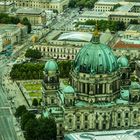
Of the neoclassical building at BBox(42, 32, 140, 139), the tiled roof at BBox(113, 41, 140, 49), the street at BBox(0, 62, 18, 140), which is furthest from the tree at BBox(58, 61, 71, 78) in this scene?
the neoclassical building at BBox(42, 32, 140, 139)

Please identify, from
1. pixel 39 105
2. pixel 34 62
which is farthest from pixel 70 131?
pixel 34 62

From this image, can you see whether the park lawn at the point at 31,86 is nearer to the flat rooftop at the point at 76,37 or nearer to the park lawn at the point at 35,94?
the park lawn at the point at 35,94

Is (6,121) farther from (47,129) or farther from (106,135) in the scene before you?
(106,135)

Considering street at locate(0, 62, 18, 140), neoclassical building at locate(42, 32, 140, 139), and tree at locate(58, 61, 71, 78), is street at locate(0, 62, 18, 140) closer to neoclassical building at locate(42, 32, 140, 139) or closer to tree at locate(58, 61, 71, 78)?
neoclassical building at locate(42, 32, 140, 139)

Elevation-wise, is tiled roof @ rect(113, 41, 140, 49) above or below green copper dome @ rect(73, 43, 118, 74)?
below

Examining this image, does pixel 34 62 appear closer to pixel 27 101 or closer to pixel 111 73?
pixel 27 101

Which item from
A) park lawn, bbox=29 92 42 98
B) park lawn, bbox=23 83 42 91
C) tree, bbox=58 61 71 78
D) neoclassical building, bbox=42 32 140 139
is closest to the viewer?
neoclassical building, bbox=42 32 140 139

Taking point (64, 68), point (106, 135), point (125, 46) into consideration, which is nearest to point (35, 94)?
point (64, 68)
